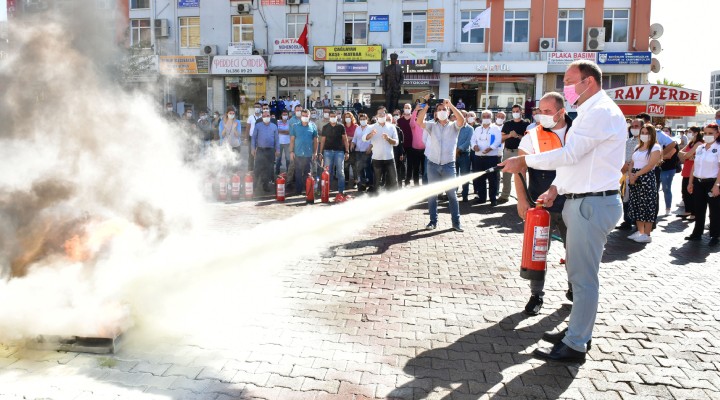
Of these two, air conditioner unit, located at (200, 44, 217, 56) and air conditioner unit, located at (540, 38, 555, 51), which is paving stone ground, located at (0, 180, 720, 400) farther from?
air conditioner unit, located at (200, 44, 217, 56)

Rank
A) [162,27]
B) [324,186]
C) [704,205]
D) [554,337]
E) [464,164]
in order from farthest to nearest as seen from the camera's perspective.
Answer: [162,27] → [464,164] → [324,186] → [704,205] → [554,337]

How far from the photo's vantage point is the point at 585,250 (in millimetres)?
4223

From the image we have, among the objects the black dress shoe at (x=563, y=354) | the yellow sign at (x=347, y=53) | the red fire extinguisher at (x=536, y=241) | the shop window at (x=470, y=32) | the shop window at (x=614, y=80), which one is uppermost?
the shop window at (x=470, y=32)

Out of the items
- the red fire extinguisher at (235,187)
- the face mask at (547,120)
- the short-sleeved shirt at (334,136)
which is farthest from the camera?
the short-sleeved shirt at (334,136)

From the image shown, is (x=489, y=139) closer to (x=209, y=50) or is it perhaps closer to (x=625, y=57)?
(x=625, y=57)

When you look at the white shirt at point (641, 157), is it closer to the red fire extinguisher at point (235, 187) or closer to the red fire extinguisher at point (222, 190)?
the red fire extinguisher at point (235, 187)

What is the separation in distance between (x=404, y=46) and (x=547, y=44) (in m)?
7.95

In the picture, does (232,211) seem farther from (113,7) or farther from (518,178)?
(518,178)

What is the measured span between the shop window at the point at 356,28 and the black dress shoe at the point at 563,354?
97.1 ft

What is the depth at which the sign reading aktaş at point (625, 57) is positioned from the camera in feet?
99.7

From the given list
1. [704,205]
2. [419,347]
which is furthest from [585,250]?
[704,205]

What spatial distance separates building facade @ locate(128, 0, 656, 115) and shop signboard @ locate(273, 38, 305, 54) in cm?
6

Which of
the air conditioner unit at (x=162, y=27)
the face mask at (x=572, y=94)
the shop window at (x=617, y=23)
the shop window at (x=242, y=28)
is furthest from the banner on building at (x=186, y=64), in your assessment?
the face mask at (x=572, y=94)

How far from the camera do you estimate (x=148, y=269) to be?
201 inches
